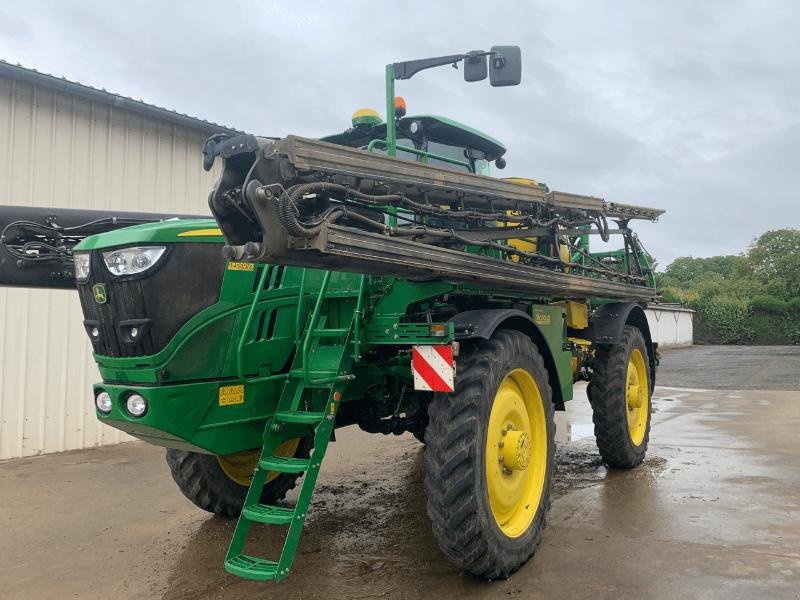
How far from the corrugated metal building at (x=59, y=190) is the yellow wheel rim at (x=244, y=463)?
11.7ft

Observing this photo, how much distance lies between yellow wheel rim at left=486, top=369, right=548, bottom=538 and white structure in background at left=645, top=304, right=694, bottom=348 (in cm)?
2532

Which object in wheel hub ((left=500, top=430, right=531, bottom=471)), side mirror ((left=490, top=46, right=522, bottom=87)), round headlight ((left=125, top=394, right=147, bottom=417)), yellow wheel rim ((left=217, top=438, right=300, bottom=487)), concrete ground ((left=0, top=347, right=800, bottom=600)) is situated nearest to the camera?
round headlight ((left=125, top=394, right=147, bottom=417))

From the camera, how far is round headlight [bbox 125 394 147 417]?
3.37m

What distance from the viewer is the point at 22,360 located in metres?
7.10

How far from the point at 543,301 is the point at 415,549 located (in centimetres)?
209

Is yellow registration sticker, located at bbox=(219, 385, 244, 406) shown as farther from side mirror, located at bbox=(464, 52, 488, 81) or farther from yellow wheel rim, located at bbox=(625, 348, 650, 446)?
yellow wheel rim, located at bbox=(625, 348, 650, 446)

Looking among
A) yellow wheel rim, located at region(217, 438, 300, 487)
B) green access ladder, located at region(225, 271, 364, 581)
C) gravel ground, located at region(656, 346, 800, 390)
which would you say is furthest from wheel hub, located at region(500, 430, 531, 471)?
gravel ground, located at region(656, 346, 800, 390)

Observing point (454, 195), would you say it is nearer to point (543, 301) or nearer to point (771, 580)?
point (543, 301)

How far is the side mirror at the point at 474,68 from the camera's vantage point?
440 cm

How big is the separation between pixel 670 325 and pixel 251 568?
31602mm

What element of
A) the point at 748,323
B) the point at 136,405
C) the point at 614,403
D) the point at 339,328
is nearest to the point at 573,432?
the point at 614,403

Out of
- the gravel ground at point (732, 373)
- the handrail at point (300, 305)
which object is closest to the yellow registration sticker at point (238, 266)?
the handrail at point (300, 305)

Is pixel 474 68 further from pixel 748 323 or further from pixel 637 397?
pixel 748 323

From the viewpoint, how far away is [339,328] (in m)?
4.06
